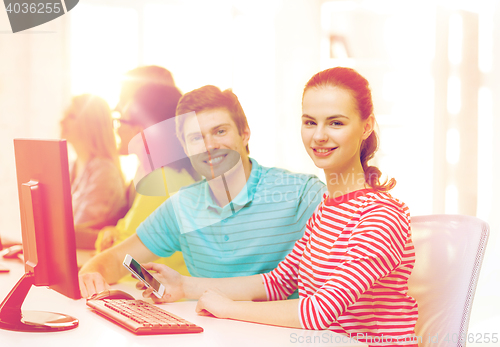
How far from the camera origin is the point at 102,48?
8.68 ft

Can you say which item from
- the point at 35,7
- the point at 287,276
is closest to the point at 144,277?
the point at 287,276

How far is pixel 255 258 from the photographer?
4.46ft

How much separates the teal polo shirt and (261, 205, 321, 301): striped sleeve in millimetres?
222

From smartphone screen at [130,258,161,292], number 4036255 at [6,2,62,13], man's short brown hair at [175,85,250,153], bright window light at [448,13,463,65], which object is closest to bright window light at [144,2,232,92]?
number 4036255 at [6,2,62,13]

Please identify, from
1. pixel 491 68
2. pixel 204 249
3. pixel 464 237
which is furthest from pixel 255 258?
pixel 491 68

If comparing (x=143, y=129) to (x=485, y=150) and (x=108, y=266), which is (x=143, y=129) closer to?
(x=108, y=266)

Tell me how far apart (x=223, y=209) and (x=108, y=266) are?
37 cm

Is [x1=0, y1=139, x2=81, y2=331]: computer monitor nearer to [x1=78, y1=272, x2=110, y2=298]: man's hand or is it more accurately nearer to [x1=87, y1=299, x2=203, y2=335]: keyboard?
[x1=87, y1=299, x2=203, y2=335]: keyboard

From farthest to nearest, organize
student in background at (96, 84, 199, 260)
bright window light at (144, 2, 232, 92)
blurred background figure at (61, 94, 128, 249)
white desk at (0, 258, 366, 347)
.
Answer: bright window light at (144, 2, 232, 92), blurred background figure at (61, 94, 128, 249), student in background at (96, 84, 199, 260), white desk at (0, 258, 366, 347)

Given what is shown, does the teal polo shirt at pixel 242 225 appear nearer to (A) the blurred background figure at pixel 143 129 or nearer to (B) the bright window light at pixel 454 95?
(A) the blurred background figure at pixel 143 129

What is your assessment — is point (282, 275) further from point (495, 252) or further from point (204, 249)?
point (495, 252)

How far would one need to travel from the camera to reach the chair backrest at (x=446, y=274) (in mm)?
958

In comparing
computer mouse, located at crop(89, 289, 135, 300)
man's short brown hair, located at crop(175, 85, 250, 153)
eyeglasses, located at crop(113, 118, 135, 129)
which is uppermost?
man's short brown hair, located at crop(175, 85, 250, 153)

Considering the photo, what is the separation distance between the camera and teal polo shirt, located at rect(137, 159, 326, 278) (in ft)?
4.44
